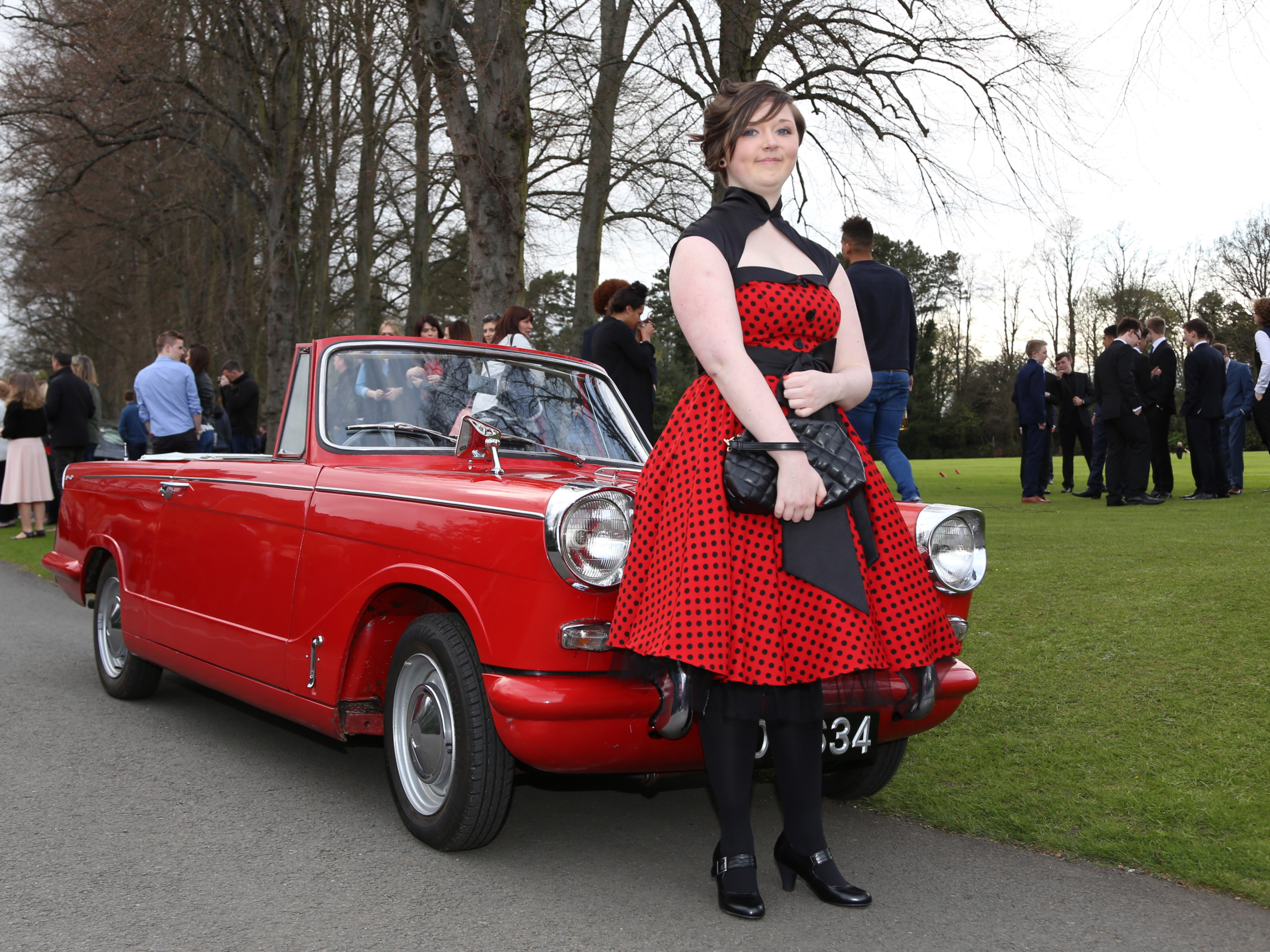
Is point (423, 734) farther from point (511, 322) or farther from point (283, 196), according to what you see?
point (283, 196)

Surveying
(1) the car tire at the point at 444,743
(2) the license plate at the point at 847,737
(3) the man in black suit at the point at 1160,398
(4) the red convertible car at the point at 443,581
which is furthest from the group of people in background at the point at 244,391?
(2) the license plate at the point at 847,737

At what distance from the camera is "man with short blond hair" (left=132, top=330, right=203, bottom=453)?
10.4 metres

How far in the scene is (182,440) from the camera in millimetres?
10555

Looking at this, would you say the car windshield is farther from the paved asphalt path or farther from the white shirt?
the white shirt

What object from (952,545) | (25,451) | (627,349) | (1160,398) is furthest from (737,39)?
(952,545)

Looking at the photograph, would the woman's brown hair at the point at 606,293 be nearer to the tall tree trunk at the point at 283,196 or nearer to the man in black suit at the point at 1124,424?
the man in black suit at the point at 1124,424

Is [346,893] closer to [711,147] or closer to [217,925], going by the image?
[217,925]

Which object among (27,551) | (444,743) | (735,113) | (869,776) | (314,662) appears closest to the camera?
(735,113)

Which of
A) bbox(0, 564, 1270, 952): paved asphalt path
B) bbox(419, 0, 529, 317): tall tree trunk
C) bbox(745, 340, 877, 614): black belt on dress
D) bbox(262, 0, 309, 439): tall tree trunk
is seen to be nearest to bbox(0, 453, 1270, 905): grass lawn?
bbox(0, 564, 1270, 952): paved asphalt path

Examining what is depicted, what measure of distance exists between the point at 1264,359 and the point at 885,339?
6604 millimetres

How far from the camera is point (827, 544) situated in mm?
2826

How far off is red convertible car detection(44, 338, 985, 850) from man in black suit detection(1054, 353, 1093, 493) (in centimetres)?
1125

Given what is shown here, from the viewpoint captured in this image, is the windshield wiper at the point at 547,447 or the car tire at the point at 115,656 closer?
the windshield wiper at the point at 547,447

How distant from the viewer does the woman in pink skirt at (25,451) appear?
13.1 m
